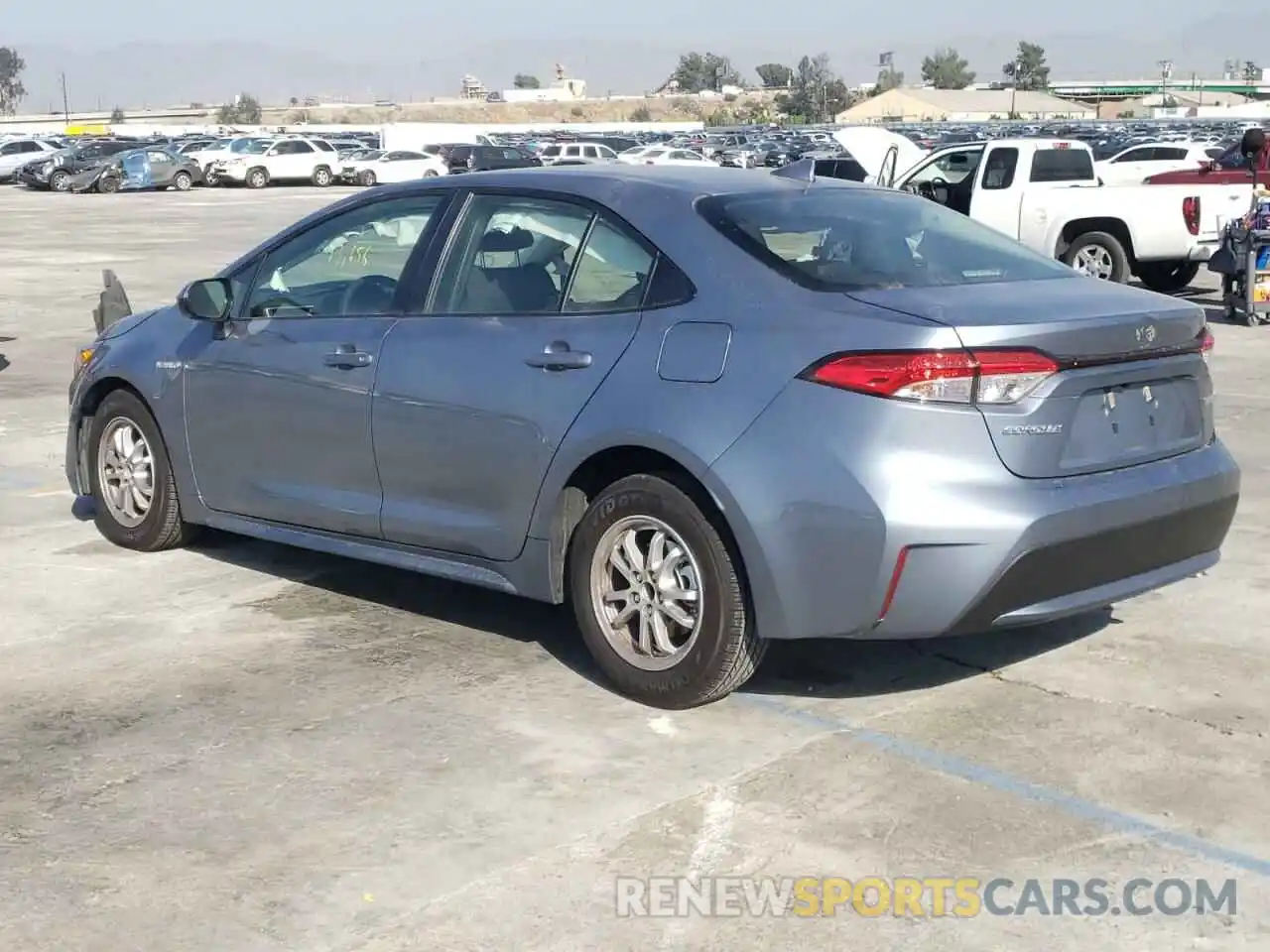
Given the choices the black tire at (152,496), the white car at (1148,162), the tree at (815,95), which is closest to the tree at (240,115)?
the tree at (815,95)

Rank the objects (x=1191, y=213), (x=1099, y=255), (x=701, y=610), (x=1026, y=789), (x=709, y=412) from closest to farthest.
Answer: (x=1026, y=789)
(x=709, y=412)
(x=701, y=610)
(x=1191, y=213)
(x=1099, y=255)

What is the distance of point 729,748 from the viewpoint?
4766mm

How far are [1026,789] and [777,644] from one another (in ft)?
4.96

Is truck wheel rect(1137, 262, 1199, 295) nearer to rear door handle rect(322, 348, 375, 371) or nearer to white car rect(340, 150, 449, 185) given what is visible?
rear door handle rect(322, 348, 375, 371)

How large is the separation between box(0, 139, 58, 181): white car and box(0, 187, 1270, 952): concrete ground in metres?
50.9

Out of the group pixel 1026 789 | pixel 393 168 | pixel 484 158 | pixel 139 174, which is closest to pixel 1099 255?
pixel 1026 789

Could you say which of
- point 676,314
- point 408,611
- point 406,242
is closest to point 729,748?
point 676,314

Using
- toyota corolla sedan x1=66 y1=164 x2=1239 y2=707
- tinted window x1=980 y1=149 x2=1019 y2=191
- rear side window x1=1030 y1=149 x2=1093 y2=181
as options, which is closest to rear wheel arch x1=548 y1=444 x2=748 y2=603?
toyota corolla sedan x1=66 y1=164 x2=1239 y2=707

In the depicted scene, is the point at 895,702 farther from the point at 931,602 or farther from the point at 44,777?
the point at 44,777

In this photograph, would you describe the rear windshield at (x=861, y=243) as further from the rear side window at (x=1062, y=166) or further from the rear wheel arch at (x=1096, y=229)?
the rear side window at (x=1062, y=166)

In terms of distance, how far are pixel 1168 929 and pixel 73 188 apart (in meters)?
49.5

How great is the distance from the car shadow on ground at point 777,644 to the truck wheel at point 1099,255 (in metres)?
11.3

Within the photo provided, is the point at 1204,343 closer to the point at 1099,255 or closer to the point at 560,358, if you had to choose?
the point at 560,358

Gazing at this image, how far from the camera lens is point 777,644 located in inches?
230
